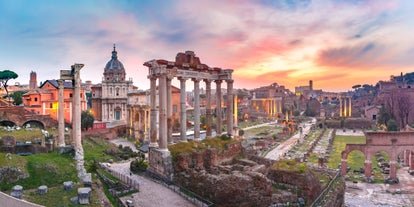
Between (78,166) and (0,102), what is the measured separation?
3369 cm

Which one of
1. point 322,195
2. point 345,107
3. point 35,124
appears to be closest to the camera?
point 322,195

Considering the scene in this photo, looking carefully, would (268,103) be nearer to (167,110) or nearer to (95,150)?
(95,150)

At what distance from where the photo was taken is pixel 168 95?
2314 cm

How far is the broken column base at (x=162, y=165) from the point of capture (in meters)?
19.7

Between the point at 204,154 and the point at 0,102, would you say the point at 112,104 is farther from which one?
the point at 204,154

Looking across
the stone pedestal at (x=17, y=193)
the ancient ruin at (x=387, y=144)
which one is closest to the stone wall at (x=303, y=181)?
the ancient ruin at (x=387, y=144)

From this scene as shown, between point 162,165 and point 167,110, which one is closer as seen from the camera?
point 162,165

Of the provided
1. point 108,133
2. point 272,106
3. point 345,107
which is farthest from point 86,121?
point 345,107

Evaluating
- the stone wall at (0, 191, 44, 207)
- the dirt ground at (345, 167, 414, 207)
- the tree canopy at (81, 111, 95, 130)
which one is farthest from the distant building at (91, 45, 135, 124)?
the stone wall at (0, 191, 44, 207)

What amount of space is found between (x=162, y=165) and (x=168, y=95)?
5.80 meters

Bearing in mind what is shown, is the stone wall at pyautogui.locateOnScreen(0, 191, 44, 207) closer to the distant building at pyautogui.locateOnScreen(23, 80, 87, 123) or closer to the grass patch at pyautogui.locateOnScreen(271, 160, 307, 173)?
the grass patch at pyautogui.locateOnScreen(271, 160, 307, 173)

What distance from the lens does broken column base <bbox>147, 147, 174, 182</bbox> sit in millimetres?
19672

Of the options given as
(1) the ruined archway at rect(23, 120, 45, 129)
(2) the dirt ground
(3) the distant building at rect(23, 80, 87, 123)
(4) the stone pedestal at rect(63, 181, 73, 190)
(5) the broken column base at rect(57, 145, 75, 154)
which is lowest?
(2) the dirt ground

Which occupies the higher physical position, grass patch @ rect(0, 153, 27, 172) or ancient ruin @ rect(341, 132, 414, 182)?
grass patch @ rect(0, 153, 27, 172)
